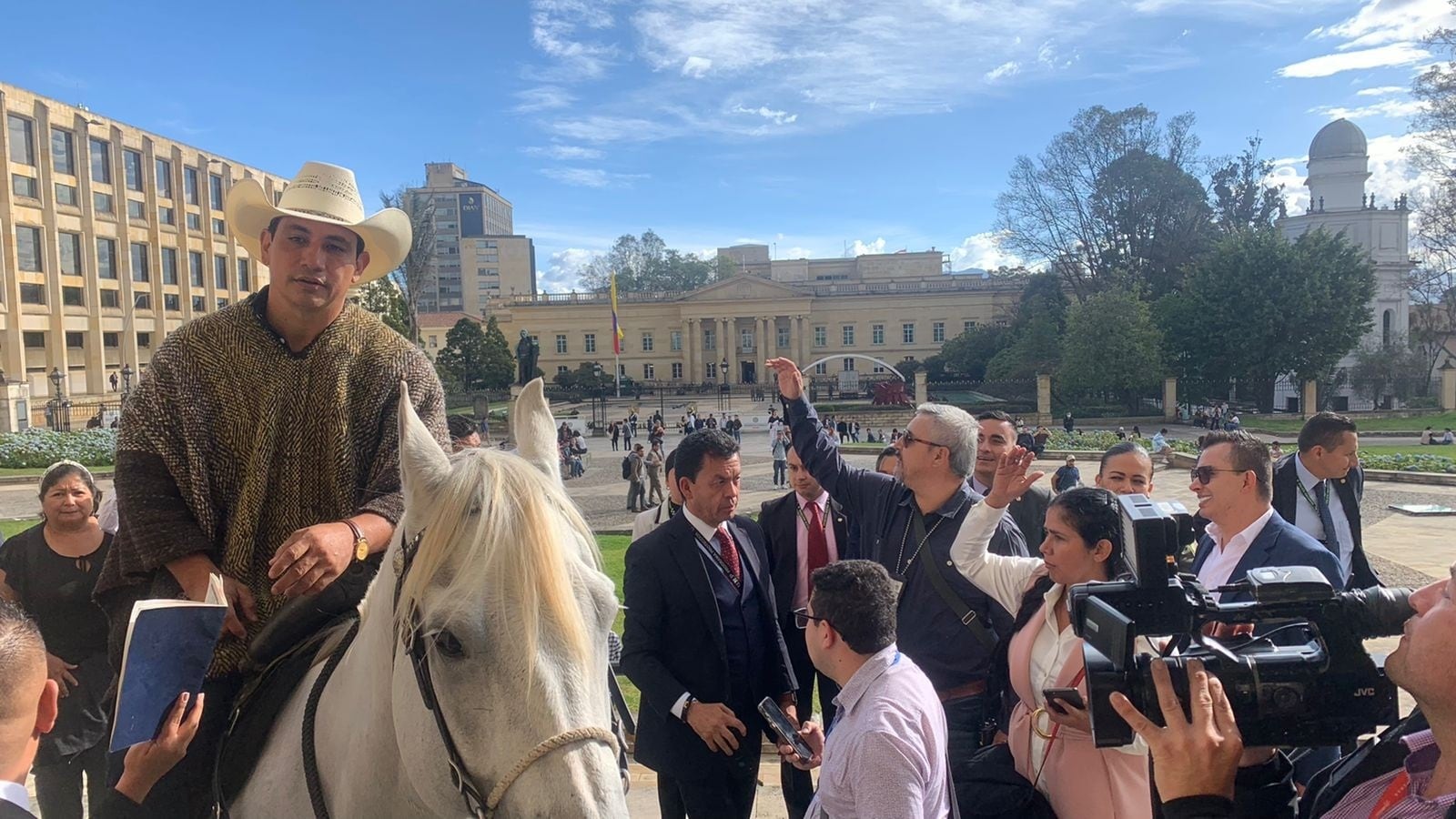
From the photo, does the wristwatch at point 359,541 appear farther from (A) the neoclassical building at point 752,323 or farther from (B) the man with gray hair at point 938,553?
(A) the neoclassical building at point 752,323

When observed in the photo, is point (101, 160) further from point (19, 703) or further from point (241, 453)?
point (19, 703)

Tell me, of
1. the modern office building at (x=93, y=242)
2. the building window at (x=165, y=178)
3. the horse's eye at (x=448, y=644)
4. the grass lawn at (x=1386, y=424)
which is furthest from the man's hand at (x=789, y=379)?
the building window at (x=165, y=178)

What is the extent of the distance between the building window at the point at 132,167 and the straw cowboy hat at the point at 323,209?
6092cm

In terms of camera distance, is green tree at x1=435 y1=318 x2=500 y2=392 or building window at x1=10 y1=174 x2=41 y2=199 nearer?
building window at x1=10 y1=174 x2=41 y2=199

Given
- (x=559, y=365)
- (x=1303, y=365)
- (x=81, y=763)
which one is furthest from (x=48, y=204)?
(x=1303, y=365)

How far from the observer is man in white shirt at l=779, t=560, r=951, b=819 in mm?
2273

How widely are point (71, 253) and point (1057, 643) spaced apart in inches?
2370

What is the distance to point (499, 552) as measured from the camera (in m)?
1.57

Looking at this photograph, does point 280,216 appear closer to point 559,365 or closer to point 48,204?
point 48,204

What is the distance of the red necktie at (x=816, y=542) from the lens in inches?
176

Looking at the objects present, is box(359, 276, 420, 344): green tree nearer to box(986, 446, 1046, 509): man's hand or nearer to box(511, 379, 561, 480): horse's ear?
box(986, 446, 1046, 509): man's hand

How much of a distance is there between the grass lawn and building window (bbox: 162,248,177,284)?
199 ft

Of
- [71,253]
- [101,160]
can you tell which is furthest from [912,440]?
[101,160]

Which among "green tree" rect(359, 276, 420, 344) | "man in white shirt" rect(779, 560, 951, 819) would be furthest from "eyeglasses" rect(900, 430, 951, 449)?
"green tree" rect(359, 276, 420, 344)
